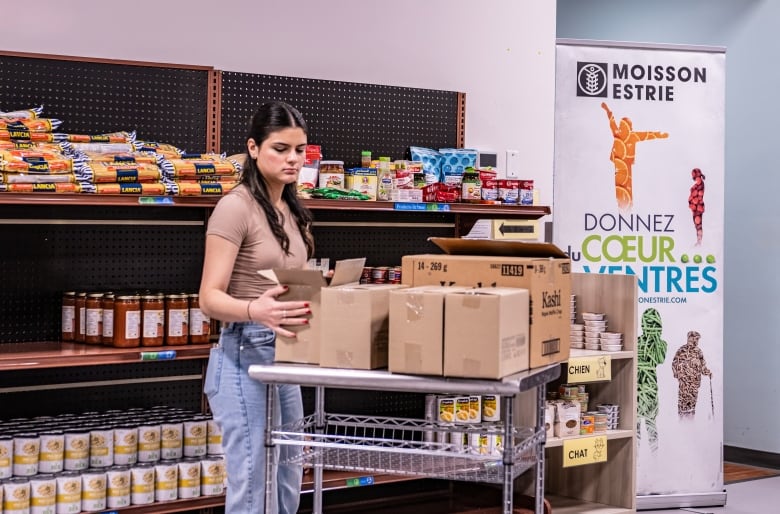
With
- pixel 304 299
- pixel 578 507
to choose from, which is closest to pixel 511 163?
pixel 578 507

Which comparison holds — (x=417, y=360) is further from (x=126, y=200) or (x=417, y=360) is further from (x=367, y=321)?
(x=126, y=200)

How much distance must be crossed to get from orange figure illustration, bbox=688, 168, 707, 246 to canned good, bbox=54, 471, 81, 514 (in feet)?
11.8

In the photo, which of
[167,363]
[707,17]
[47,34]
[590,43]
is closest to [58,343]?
[167,363]

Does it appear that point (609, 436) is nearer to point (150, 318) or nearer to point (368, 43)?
point (150, 318)

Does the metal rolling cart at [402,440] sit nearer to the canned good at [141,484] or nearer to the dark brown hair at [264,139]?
the dark brown hair at [264,139]

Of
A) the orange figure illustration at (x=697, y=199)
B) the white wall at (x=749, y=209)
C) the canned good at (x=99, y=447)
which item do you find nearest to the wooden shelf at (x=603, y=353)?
the orange figure illustration at (x=697, y=199)

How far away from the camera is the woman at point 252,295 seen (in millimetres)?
3062

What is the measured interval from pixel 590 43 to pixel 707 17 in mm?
2094

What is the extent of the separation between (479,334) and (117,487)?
199 cm

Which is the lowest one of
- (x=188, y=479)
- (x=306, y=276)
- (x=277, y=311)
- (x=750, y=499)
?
(x=750, y=499)

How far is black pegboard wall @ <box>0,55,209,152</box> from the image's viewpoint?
14.2 feet

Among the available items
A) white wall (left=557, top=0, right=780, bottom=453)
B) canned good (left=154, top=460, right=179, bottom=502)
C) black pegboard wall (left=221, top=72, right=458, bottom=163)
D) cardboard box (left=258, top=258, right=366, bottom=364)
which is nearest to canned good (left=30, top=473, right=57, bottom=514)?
canned good (left=154, top=460, right=179, bottom=502)

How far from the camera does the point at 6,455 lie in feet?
12.8

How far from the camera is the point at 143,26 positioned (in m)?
4.87
